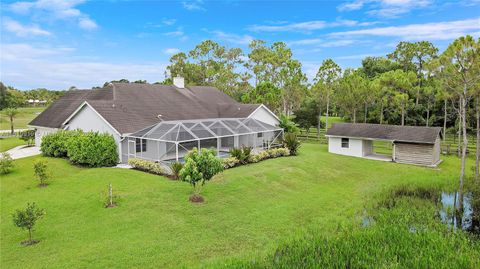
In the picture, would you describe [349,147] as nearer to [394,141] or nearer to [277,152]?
[394,141]

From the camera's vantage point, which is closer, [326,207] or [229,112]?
[326,207]

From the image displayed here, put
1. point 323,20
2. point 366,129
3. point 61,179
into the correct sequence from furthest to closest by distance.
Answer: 1. point 323,20
2. point 366,129
3. point 61,179

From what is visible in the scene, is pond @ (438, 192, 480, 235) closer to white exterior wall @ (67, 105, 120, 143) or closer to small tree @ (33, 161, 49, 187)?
small tree @ (33, 161, 49, 187)

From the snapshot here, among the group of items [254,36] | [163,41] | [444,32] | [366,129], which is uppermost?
[254,36]

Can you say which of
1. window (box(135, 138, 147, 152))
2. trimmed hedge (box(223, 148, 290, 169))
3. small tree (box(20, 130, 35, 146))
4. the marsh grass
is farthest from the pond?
small tree (box(20, 130, 35, 146))

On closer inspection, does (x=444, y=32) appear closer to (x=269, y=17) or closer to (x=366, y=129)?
(x=366, y=129)

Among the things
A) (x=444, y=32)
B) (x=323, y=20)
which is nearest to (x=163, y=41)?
(x=323, y=20)

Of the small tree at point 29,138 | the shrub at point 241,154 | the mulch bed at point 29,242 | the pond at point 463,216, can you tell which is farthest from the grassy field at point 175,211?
the small tree at point 29,138
